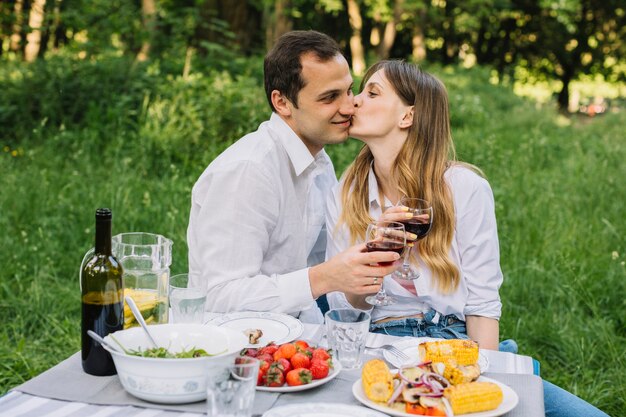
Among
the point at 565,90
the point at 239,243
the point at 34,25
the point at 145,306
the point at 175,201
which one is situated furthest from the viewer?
the point at 565,90

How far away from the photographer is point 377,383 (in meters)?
1.76

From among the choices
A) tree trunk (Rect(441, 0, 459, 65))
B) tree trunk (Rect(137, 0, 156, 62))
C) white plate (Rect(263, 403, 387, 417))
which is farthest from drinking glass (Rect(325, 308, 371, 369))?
tree trunk (Rect(441, 0, 459, 65))

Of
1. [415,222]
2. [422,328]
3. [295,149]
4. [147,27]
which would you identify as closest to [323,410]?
[415,222]

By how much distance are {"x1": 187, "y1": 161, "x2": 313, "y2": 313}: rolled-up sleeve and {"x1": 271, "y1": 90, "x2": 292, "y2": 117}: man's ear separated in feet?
1.45

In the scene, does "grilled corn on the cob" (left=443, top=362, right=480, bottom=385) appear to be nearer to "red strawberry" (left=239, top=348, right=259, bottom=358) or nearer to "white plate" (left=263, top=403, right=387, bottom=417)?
"white plate" (left=263, top=403, right=387, bottom=417)

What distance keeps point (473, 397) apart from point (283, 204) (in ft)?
4.77

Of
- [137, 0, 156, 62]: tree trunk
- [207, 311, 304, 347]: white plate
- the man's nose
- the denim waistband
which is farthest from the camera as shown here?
[137, 0, 156, 62]: tree trunk

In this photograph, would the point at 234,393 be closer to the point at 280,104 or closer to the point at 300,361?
the point at 300,361

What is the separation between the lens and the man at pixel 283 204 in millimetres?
2580

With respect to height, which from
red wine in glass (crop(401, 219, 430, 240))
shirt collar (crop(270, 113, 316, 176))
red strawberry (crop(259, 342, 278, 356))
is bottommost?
red strawberry (crop(259, 342, 278, 356))

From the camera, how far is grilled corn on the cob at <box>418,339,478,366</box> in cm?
196

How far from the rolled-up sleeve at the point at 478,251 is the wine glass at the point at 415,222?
33 centimetres

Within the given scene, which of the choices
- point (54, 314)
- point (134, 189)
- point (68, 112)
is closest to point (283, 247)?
point (54, 314)

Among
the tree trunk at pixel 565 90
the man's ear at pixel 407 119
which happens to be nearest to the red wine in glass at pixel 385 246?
the man's ear at pixel 407 119
